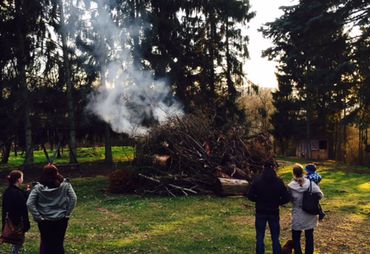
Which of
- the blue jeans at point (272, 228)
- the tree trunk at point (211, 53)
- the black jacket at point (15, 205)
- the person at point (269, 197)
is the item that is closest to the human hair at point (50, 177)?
the black jacket at point (15, 205)

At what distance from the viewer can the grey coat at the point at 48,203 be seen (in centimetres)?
611

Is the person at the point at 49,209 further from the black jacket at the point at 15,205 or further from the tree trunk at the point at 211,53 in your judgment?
the tree trunk at the point at 211,53

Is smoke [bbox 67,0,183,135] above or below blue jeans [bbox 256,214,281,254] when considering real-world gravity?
above

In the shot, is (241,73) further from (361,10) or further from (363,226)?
(363,226)

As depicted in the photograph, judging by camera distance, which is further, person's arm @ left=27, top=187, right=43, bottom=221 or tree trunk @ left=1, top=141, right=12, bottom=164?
tree trunk @ left=1, top=141, right=12, bottom=164

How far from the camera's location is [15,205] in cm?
664

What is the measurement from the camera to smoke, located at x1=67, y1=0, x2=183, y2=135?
23.1 meters

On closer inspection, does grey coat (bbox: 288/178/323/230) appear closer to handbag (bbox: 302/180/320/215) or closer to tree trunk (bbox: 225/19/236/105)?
handbag (bbox: 302/180/320/215)

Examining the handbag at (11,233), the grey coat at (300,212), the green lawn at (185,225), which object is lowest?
the green lawn at (185,225)

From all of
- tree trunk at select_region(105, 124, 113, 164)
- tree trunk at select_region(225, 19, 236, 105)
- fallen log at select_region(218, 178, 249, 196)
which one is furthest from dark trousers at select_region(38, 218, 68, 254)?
tree trunk at select_region(225, 19, 236, 105)

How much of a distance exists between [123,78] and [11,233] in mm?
17589

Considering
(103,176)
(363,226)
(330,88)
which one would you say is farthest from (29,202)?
(330,88)

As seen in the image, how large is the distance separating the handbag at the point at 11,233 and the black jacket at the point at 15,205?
53mm

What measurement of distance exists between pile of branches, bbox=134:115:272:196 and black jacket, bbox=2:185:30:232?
344 inches
